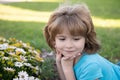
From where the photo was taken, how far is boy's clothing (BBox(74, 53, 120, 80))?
2932mm

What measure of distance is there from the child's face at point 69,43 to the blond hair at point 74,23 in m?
0.04

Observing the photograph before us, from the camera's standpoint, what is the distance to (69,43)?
2.94 m

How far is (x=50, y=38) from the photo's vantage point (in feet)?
10.5

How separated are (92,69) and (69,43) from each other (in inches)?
11.6

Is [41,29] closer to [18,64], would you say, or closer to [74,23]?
[18,64]

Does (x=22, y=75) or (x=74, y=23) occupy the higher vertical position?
(x=74, y=23)

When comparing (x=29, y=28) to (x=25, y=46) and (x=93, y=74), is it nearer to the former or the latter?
(x=25, y=46)

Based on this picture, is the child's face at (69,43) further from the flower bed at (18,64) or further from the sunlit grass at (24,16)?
the sunlit grass at (24,16)

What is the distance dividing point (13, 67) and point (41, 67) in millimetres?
587

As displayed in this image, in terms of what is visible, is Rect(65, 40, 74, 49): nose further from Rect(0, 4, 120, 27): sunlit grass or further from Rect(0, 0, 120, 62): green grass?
Rect(0, 4, 120, 27): sunlit grass

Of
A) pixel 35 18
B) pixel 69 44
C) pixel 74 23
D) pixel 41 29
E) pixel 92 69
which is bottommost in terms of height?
pixel 35 18

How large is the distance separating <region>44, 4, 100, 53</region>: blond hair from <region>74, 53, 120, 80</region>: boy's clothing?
0.14 metres

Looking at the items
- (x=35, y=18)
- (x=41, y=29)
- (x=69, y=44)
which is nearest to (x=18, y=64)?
(x=69, y=44)

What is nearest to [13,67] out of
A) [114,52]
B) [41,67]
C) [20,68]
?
[20,68]
